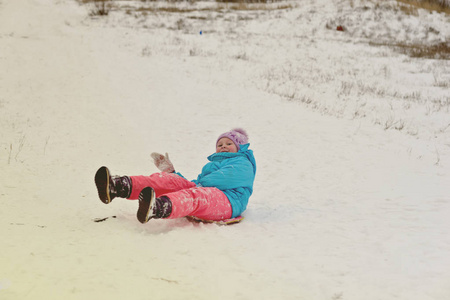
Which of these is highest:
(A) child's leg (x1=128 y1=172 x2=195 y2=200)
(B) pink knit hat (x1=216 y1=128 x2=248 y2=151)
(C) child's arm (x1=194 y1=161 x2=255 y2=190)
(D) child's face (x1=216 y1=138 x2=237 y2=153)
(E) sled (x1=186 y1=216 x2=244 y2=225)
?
(B) pink knit hat (x1=216 y1=128 x2=248 y2=151)

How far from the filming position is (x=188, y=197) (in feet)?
10.0

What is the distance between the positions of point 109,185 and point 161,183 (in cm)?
56

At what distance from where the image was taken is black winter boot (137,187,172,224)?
2719 mm

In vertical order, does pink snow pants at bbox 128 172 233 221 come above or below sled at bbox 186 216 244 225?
above

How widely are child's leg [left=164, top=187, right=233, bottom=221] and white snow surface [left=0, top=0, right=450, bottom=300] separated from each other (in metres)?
0.15

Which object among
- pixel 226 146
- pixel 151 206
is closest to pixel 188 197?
pixel 151 206

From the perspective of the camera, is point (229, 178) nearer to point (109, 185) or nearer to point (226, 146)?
point (226, 146)

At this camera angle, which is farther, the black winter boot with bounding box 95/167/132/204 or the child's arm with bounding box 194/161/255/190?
the child's arm with bounding box 194/161/255/190

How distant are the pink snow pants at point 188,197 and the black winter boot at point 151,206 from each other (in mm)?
54

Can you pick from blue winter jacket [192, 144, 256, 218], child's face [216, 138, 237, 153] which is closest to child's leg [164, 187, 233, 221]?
blue winter jacket [192, 144, 256, 218]

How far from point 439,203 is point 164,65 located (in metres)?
8.42

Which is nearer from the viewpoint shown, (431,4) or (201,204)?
(201,204)

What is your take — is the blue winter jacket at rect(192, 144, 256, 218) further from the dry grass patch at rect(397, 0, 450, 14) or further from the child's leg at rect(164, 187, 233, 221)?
the dry grass patch at rect(397, 0, 450, 14)

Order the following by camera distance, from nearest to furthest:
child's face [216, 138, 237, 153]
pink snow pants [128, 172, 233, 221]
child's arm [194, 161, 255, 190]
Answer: pink snow pants [128, 172, 233, 221], child's arm [194, 161, 255, 190], child's face [216, 138, 237, 153]
